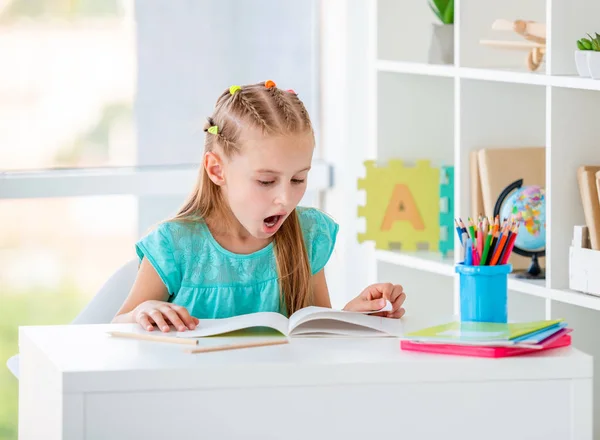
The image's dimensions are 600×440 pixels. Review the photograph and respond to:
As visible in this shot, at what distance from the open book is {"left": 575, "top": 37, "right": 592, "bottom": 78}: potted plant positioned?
26.7 inches

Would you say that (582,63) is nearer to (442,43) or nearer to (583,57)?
(583,57)


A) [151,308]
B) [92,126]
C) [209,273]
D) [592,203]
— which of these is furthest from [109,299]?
[92,126]

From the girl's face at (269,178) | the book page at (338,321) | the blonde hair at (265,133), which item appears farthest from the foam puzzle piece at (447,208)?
the book page at (338,321)

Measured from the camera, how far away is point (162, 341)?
1345 millimetres

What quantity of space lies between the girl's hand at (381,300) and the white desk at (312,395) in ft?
Answer: 0.90

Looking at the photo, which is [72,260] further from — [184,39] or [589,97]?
[589,97]

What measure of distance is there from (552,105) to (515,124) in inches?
17.3

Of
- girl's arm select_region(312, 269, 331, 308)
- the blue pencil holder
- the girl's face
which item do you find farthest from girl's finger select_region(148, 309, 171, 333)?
girl's arm select_region(312, 269, 331, 308)

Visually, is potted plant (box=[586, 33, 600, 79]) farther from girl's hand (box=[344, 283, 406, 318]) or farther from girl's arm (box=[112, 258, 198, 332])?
girl's arm (box=[112, 258, 198, 332])

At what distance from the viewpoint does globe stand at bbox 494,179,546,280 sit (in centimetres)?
218

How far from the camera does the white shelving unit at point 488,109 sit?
1.99m

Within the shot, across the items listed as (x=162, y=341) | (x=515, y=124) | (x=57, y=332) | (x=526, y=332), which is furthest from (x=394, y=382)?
(x=515, y=124)

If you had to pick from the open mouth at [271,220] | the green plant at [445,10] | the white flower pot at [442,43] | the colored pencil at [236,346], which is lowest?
the colored pencil at [236,346]

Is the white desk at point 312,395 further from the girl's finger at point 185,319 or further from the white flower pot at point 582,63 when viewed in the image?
the white flower pot at point 582,63
